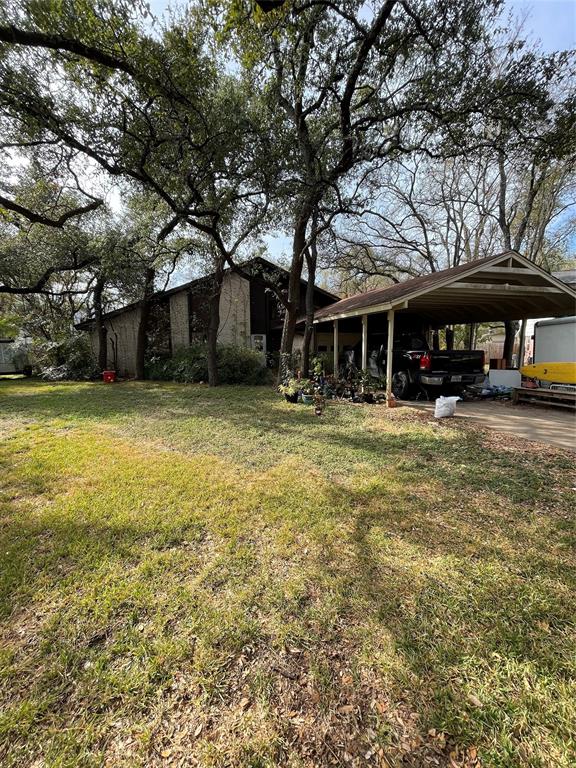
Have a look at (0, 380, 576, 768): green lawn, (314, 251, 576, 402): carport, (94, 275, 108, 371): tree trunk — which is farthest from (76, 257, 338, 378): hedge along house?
(0, 380, 576, 768): green lawn

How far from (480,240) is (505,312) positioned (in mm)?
10512

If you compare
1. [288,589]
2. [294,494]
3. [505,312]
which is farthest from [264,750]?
[505,312]

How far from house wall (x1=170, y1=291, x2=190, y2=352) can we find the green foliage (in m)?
4.04

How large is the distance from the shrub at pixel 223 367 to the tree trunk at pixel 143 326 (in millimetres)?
1360

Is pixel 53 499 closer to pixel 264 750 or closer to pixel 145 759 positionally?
pixel 145 759

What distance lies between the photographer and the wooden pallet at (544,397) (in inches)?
293

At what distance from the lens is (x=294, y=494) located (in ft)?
11.9

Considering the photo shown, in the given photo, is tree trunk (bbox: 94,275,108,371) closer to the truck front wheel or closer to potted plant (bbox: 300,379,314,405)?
potted plant (bbox: 300,379,314,405)

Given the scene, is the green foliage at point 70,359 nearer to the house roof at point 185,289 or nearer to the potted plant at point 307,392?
the house roof at point 185,289

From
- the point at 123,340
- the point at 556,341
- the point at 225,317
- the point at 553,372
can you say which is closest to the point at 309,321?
the point at 225,317

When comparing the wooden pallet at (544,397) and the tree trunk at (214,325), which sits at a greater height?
the tree trunk at (214,325)

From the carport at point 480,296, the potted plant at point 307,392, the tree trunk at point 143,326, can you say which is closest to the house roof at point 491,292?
the carport at point 480,296

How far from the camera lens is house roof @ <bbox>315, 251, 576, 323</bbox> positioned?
25.2ft

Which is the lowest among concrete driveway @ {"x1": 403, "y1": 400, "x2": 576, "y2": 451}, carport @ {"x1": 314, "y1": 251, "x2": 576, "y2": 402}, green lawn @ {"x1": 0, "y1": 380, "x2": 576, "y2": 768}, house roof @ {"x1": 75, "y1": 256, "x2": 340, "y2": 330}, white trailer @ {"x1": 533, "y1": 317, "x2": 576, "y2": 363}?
green lawn @ {"x1": 0, "y1": 380, "x2": 576, "y2": 768}
